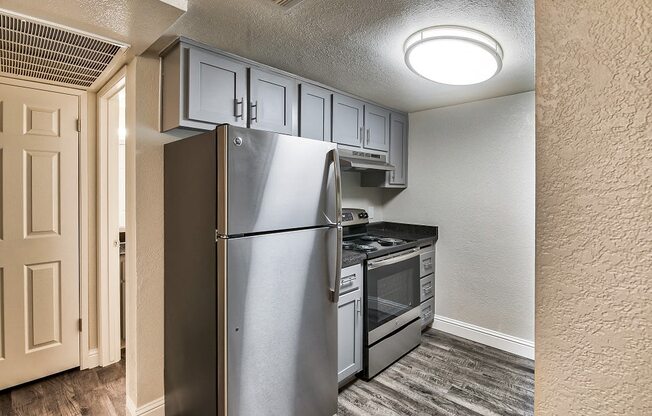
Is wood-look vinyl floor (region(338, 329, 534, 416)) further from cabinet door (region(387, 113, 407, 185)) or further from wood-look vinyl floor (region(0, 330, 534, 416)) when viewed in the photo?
cabinet door (region(387, 113, 407, 185))

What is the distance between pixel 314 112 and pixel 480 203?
5.79 feet

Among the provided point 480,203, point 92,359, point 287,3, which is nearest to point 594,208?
point 287,3

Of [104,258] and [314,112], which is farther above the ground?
[314,112]

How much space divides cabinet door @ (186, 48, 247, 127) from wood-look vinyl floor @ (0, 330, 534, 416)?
1.93 metres

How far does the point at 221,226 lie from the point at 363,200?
7.31 feet

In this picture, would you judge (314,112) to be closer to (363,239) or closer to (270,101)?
(270,101)

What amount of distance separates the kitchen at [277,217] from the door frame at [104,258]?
16mm

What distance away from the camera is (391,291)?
270 centimetres

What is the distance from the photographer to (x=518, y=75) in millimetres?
2400

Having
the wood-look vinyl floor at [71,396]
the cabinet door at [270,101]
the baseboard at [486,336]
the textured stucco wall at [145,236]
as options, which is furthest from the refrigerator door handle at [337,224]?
the baseboard at [486,336]

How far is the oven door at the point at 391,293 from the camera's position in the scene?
2.47 m

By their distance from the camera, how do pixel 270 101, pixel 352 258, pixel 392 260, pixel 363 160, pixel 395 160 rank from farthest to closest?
1. pixel 395 160
2. pixel 363 160
3. pixel 392 260
4. pixel 352 258
5. pixel 270 101

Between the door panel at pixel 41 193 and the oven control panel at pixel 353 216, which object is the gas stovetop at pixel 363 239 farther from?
the door panel at pixel 41 193

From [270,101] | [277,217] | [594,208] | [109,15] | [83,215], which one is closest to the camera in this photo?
[594,208]
